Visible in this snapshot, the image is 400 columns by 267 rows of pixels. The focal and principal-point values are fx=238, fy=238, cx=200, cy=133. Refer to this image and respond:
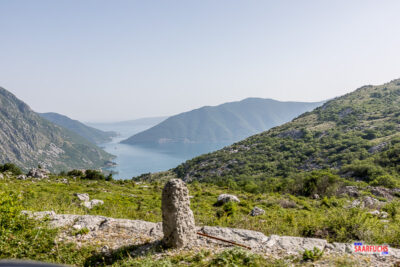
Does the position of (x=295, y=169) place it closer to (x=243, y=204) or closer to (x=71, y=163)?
(x=243, y=204)

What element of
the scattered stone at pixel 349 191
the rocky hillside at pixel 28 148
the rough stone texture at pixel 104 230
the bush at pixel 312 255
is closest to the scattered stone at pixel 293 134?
the scattered stone at pixel 349 191

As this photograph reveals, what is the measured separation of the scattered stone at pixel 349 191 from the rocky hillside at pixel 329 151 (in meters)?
6.95

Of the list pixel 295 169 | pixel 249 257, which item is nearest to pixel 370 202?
pixel 249 257

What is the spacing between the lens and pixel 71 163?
180625mm

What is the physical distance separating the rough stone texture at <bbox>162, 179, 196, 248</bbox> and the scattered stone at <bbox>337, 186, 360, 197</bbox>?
21.6 m

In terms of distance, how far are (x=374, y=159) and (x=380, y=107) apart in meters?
62.7

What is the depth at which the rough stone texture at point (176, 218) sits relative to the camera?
6.39 meters

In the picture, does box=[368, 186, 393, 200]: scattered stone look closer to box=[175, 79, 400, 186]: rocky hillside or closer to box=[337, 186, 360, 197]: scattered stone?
box=[337, 186, 360, 197]: scattered stone

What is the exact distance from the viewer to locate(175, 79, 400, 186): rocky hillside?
3789 cm

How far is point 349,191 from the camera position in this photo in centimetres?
2316

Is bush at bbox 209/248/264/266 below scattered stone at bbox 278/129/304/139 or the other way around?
below

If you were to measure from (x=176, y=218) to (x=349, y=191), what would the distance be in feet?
75.0

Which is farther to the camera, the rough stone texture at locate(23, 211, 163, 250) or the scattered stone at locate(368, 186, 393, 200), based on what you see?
the scattered stone at locate(368, 186, 393, 200)
